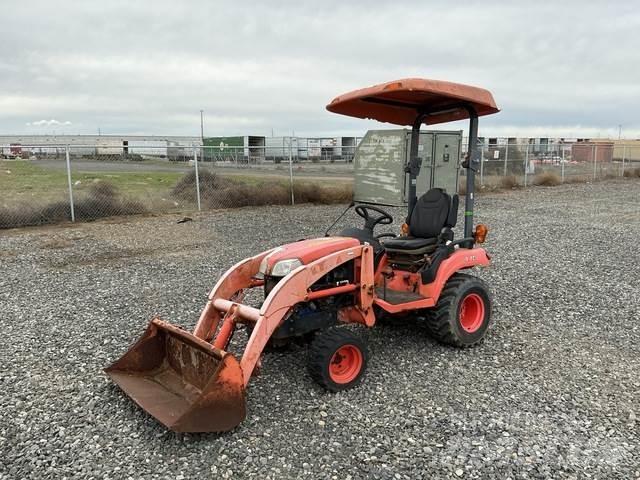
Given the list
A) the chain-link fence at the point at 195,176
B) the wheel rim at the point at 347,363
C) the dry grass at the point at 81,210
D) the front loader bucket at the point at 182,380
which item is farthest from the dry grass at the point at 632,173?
the front loader bucket at the point at 182,380

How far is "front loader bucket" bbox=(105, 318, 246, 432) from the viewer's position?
3.42 metres

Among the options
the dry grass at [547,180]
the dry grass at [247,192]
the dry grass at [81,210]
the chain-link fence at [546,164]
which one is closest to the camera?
the dry grass at [81,210]

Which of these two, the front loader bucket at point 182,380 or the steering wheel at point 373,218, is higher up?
the steering wheel at point 373,218

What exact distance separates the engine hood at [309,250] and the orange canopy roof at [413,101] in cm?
126

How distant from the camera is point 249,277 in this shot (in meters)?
4.77

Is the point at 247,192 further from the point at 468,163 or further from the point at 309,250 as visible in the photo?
the point at 309,250

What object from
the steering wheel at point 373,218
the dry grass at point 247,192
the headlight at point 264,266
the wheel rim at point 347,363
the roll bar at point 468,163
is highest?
the roll bar at point 468,163

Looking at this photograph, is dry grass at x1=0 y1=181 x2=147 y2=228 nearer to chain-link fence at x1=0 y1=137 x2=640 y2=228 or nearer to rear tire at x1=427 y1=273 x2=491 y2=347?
chain-link fence at x1=0 y1=137 x2=640 y2=228

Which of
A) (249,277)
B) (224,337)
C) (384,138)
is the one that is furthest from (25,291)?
(384,138)

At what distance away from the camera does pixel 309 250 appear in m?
4.40

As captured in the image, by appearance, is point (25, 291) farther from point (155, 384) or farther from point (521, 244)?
point (521, 244)

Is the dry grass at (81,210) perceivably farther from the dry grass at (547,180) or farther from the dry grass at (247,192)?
the dry grass at (547,180)

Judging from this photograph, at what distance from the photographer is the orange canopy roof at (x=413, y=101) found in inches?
174

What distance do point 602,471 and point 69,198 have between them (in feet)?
41.7
